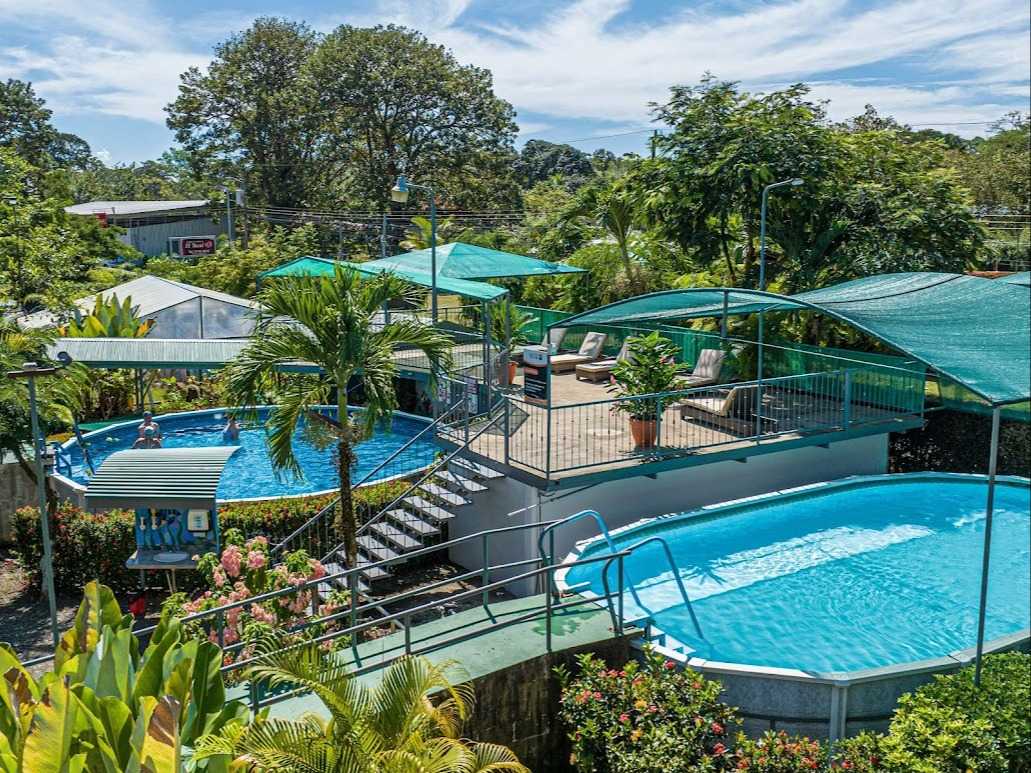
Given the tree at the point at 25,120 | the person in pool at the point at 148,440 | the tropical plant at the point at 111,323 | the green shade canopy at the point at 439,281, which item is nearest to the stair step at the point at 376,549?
the green shade canopy at the point at 439,281

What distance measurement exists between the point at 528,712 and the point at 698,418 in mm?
8219

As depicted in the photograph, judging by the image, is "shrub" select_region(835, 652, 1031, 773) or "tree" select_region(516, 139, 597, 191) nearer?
"shrub" select_region(835, 652, 1031, 773)

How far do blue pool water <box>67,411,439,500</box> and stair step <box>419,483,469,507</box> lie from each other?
3.24 m

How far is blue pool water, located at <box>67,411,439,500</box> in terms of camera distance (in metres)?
18.9

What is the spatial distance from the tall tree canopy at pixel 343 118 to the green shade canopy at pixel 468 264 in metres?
29.4

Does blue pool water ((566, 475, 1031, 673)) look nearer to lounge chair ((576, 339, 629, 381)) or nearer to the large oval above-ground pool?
the large oval above-ground pool

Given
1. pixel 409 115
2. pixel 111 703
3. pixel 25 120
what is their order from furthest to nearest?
pixel 25 120 → pixel 409 115 → pixel 111 703

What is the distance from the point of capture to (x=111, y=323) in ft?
79.0

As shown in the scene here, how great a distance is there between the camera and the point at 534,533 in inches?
541

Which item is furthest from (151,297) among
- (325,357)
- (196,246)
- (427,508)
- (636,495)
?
(196,246)

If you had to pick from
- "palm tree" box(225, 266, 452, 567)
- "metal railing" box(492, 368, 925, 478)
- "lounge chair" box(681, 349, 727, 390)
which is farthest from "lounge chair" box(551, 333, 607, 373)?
"palm tree" box(225, 266, 452, 567)

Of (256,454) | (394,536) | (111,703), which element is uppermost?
(111,703)

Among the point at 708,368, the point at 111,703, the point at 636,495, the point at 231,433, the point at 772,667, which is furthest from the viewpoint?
the point at 231,433

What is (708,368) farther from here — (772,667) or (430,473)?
(772,667)
